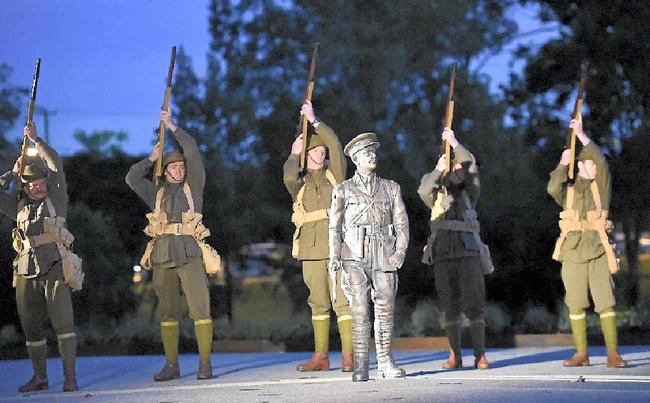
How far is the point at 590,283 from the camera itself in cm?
1636

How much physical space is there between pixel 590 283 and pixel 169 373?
432cm

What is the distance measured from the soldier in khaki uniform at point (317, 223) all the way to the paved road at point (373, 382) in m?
0.52

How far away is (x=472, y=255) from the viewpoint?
16281 millimetres

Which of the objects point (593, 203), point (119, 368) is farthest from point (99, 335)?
point (593, 203)

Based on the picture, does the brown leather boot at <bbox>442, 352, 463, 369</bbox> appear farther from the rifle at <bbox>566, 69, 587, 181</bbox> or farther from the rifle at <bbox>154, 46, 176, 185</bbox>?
the rifle at <bbox>154, 46, 176, 185</bbox>

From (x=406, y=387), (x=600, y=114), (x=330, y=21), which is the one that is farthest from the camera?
(x=330, y=21)

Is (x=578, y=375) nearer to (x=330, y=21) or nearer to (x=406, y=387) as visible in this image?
(x=406, y=387)

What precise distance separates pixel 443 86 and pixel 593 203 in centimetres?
1259

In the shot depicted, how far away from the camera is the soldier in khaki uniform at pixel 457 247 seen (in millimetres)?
16219

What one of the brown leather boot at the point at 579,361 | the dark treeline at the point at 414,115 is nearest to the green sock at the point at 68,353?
the brown leather boot at the point at 579,361

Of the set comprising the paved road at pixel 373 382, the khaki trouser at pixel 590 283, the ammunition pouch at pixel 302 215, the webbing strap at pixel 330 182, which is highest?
the webbing strap at pixel 330 182

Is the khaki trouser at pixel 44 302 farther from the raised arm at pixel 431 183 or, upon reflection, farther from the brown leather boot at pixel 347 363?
the raised arm at pixel 431 183

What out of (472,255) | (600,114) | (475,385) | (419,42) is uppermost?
(419,42)

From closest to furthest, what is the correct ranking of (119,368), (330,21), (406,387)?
1. (406,387)
2. (119,368)
3. (330,21)
